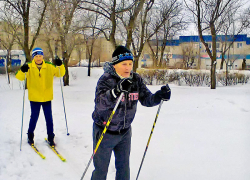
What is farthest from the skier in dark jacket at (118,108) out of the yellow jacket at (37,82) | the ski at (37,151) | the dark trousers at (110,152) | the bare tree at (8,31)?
the bare tree at (8,31)

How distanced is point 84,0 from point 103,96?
8.09 m

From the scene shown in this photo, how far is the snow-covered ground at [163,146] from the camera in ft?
8.73

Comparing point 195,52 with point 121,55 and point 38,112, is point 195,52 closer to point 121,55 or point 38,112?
point 38,112

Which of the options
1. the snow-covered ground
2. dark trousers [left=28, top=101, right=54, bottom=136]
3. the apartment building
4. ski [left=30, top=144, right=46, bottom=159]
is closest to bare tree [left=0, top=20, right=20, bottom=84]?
the snow-covered ground

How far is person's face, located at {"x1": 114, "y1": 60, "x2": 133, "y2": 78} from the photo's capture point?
1.79 metres

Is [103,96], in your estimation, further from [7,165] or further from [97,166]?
[7,165]

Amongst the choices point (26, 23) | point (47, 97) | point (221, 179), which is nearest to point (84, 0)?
point (26, 23)

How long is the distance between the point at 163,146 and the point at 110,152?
1.81m

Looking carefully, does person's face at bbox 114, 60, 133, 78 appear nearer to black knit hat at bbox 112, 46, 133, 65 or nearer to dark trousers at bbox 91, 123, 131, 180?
black knit hat at bbox 112, 46, 133, 65

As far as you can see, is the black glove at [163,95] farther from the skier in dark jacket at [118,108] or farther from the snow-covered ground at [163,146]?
the snow-covered ground at [163,146]

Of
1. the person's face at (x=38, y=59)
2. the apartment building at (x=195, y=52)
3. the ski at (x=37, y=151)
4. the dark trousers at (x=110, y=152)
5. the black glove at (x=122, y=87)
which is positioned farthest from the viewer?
the apartment building at (x=195, y=52)

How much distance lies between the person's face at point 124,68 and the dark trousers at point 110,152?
57 cm

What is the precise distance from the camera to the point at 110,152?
6.13 feet

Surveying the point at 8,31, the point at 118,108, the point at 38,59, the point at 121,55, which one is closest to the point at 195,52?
the point at 8,31
